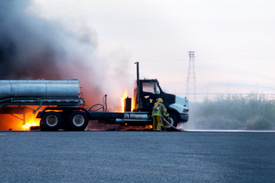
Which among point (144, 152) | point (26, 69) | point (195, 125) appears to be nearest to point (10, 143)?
point (144, 152)

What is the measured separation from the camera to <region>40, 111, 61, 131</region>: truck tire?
2398 cm

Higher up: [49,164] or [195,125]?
[49,164]

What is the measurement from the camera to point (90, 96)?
29281mm

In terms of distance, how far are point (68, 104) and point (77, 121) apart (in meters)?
1.25

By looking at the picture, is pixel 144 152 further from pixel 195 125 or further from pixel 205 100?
pixel 205 100

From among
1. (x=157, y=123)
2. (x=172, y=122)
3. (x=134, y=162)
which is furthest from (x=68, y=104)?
(x=134, y=162)

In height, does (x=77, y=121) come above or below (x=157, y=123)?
above

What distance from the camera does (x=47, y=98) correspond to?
24.9 m

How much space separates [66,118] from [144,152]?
12.3m

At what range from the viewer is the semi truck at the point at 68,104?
960 inches

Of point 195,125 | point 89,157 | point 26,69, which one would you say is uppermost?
point 26,69

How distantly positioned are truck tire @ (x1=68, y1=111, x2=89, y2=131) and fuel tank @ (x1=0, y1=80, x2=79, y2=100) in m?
1.02

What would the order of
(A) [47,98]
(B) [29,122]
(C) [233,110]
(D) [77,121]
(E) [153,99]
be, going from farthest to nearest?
1. (C) [233,110]
2. (B) [29,122]
3. (E) [153,99]
4. (A) [47,98]
5. (D) [77,121]

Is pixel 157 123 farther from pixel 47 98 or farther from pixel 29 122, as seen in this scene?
pixel 29 122
